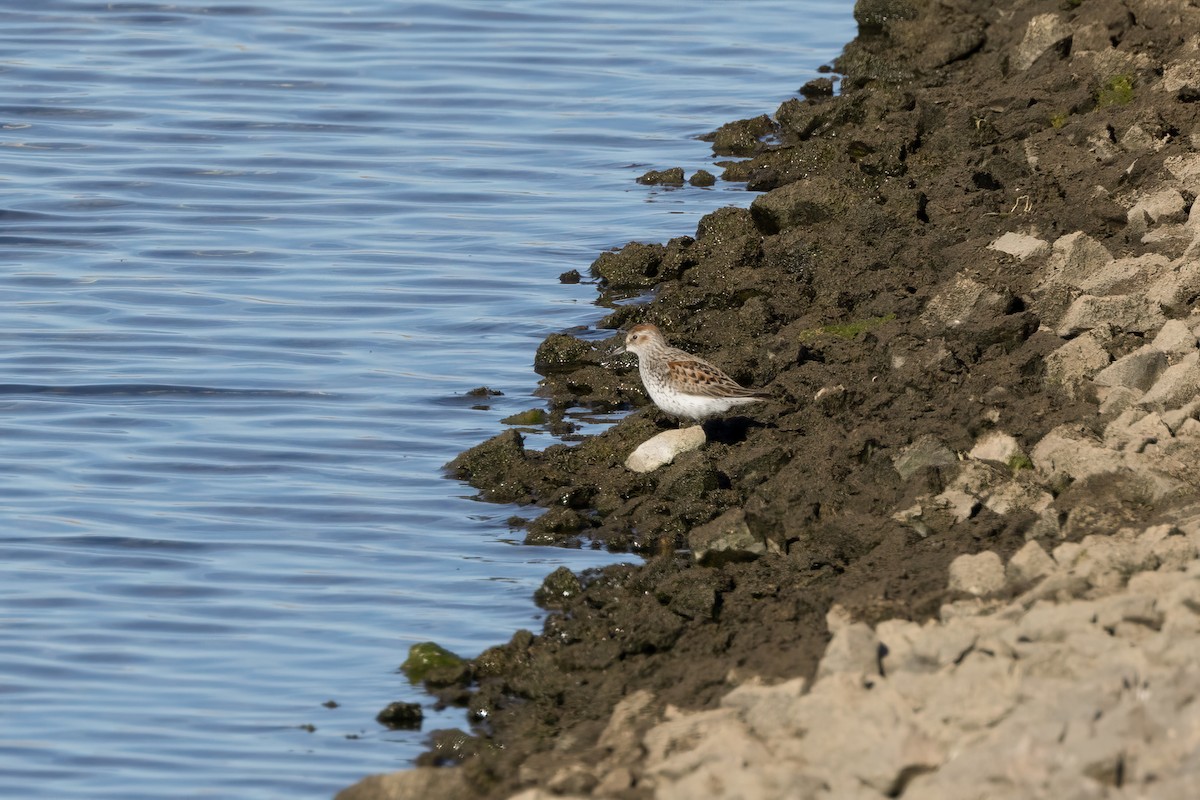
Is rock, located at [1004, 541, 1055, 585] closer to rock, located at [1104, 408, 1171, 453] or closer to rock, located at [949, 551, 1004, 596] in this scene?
rock, located at [949, 551, 1004, 596]

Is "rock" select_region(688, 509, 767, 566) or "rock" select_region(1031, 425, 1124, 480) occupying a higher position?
"rock" select_region(1031, 425, 1124, 480)

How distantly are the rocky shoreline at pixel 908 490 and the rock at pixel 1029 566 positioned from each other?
0.05ft

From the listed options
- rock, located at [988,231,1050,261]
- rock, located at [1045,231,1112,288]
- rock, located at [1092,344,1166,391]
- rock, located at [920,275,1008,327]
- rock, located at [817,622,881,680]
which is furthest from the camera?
rock, located at [988,231,1050,261]

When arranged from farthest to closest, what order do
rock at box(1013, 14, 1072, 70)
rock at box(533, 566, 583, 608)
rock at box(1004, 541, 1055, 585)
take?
rock at box(1013, 14, 1072, 70)
rock at box(533, 566, 583, 608)
rock at box(1004, 541, 1055, 585)

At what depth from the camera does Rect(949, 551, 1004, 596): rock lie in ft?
25.5

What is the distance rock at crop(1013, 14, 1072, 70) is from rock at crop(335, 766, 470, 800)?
12.4 metres

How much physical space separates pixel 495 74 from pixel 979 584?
60.1ft

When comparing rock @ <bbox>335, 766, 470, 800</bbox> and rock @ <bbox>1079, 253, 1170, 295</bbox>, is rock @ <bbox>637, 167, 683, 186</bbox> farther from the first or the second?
rock @ <bbox>335, 766, 470, 800</bbox>

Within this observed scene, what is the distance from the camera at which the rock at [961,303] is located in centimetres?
1142

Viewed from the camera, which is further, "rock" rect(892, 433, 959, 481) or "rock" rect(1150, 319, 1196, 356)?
"rock" rect(1150, 319, 1196, 356)

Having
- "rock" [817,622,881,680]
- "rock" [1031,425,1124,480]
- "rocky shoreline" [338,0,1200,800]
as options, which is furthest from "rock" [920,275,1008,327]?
"rock" [817,622,881,680]

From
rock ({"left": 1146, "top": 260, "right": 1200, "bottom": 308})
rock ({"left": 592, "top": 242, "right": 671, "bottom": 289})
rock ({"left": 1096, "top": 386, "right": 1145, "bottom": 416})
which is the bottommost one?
rock ({"left": 592, "top": 242, "right": 671, "bottom": 289})

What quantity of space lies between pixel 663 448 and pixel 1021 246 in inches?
121

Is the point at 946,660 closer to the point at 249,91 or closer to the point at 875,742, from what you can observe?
the point at 875,742
